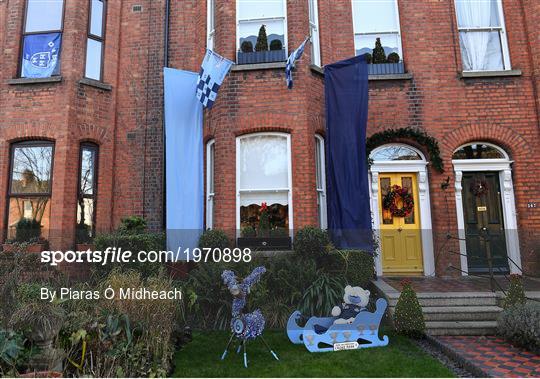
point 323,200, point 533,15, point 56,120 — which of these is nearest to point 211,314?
point 323,200

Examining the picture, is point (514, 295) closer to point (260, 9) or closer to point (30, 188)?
point (260, 9)

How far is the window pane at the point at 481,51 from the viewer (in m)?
9.78

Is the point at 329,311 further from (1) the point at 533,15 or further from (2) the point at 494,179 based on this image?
(1) the point at 533,15

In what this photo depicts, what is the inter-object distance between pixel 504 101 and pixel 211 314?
27.5ft

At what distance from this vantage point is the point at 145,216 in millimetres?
9461

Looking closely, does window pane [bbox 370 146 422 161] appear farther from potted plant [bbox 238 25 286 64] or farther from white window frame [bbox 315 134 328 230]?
potted plant [bbox 238 25 286 64]

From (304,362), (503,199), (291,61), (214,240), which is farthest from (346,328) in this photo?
(503,199)

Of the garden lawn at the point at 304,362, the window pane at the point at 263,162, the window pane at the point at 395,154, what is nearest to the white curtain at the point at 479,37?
the window pane at the point at 395,154

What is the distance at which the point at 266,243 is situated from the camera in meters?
7.93

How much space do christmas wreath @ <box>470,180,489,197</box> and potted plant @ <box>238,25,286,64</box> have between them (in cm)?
549

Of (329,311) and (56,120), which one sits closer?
(329,311)

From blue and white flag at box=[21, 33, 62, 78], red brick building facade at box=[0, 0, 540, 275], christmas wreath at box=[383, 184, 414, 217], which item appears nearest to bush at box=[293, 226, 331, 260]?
red brick building facade at box=[0, 0, 540, 275]

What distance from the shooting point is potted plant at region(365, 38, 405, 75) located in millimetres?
9781

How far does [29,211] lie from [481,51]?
11703 millimetres
